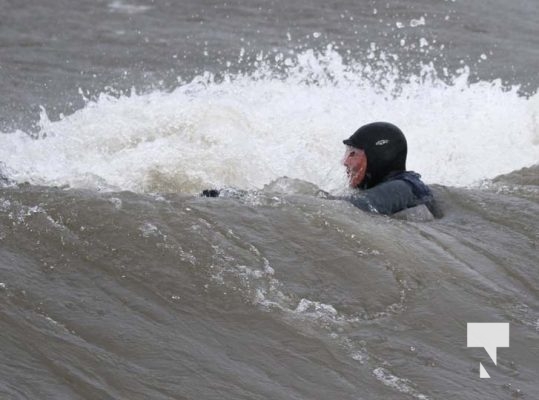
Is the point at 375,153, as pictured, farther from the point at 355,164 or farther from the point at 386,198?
the point at 386,198

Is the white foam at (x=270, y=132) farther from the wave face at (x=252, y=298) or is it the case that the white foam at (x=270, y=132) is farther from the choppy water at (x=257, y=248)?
the wave face at (x=252, y=298)

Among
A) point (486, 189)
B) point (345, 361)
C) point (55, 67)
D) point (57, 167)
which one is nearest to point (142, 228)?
point (345, 361)

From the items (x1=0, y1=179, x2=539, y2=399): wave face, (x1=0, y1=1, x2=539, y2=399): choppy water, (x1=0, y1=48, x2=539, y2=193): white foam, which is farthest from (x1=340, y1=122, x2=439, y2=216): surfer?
(x1=0, y1=48, x2=539, y2=193): white foam

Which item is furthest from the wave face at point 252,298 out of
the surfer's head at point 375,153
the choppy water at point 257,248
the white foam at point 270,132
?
the white foam at point 270,132

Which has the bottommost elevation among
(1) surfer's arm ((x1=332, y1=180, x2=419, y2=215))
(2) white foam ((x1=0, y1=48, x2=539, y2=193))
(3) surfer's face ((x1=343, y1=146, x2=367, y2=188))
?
(2) white foam ((x1=0, y1=48, x2=539, y2=193))

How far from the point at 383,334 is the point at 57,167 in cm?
483

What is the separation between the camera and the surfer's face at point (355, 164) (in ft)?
24.7

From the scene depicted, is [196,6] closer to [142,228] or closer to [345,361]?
[142,228]

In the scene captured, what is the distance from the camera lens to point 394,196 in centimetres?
719

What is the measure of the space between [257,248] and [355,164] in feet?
5.83

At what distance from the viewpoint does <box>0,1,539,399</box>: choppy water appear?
4.84m

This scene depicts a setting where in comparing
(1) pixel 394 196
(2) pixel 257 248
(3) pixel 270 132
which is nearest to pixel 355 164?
(1) pixel 394 196

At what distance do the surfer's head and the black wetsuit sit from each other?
3.3 inches

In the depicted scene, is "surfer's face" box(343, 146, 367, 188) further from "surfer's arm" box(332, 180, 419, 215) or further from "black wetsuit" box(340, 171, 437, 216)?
"surfer's arm" box(332, 180, 419, 215)
